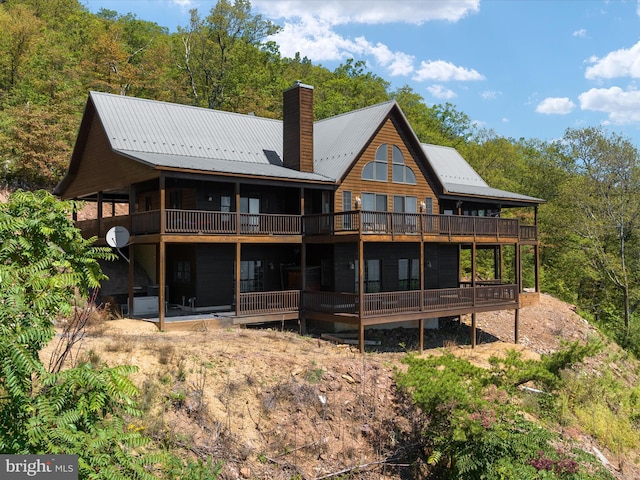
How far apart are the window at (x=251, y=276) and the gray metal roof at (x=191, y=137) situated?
168 inches

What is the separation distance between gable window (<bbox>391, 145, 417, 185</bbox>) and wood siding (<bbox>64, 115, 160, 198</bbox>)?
11836 millimetres

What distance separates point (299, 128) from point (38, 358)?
64.3ft

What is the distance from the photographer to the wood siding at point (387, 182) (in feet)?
82.9

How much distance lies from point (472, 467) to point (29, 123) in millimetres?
32061

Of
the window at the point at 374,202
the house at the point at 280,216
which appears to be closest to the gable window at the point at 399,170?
the house at the point at 280,216

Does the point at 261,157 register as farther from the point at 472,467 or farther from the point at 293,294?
the point at 472,467

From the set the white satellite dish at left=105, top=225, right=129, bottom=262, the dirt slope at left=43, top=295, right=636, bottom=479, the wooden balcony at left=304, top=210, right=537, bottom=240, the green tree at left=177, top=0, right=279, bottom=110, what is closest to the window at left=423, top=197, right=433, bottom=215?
the wooden balcony at left=304, top=210, right=537, bottom=240

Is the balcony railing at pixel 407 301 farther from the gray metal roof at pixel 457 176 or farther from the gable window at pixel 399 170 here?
the gray metal roof at pixel 457 176

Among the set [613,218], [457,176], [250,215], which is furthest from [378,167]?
[613,218]

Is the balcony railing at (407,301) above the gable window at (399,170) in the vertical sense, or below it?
below

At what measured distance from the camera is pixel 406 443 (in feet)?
44.6

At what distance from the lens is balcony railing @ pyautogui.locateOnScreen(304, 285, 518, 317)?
21.7 m

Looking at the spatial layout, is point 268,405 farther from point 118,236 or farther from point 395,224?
point 395,224

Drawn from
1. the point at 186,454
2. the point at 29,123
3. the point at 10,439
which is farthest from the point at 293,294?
the point at 29,123
